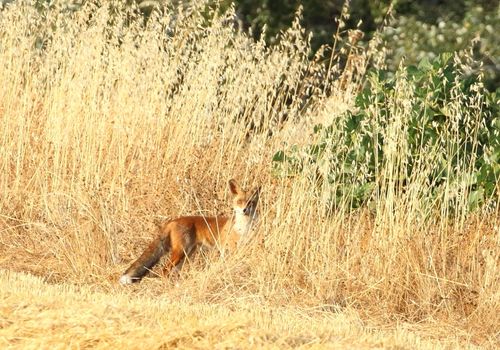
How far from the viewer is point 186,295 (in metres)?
8.34

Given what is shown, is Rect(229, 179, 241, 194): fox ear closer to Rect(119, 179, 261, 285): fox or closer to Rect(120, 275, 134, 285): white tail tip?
Rect(119, 179, 261, 285): fox

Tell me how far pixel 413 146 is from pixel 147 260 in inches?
86.0

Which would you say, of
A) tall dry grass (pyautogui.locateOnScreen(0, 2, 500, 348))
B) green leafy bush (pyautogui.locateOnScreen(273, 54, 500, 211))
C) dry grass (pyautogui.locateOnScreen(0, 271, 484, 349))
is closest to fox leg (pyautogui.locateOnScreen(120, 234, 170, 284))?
tall dry grass (pyautogui.locateOnScreen(0, 2, 500, 348))

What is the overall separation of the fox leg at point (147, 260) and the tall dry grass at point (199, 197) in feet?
0.51

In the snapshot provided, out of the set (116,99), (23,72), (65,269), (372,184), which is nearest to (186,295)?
(65,269)

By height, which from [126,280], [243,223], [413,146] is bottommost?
[126,280]

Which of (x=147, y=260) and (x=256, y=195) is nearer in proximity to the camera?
(x=147, y=260)

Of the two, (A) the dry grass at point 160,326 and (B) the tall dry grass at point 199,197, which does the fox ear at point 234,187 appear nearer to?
(B) the tall dry grass at point 199,197

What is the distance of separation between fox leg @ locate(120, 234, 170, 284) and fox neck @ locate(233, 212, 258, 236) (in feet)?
1.72

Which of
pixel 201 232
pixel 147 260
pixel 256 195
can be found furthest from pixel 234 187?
pixel 147 260

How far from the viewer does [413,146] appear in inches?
361

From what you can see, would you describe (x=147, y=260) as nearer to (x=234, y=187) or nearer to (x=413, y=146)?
(x=234, y=187)

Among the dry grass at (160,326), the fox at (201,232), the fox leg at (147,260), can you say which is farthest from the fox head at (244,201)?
the dry grass at (160,326)

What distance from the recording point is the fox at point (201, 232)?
29.3 ft
